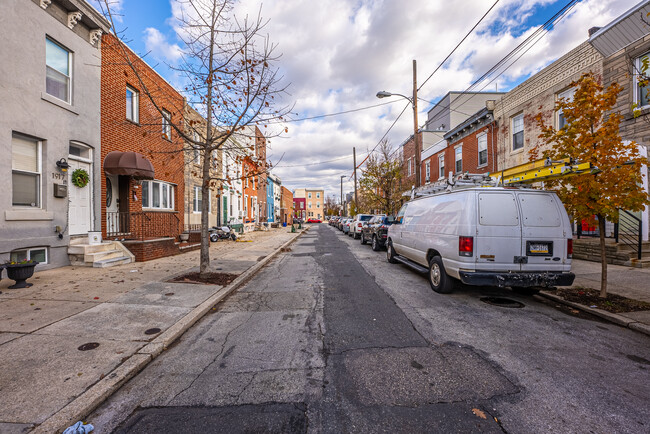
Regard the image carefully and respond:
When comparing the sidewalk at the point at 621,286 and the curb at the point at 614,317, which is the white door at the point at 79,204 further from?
the curb at the point at 614,317

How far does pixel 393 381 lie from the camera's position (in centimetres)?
300

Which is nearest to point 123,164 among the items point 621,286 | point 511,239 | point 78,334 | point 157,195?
point 157,195

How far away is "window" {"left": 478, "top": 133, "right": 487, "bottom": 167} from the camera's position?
17.0 m

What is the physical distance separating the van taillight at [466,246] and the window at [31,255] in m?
10.0

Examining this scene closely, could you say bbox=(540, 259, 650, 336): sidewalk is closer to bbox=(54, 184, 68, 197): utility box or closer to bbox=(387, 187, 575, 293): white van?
bbox=(387, 187, 575, 293): white van

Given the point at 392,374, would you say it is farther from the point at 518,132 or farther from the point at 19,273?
the point at 518,132

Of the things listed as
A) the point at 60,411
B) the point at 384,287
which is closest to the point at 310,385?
the point at 60,411

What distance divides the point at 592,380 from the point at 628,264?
26.8 feet

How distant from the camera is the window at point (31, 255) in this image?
7230 millimetres

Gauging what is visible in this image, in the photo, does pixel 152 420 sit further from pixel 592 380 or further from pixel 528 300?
pixel 528 300

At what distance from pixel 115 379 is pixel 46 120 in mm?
8297

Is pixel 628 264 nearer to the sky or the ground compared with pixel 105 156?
nearer to the ground

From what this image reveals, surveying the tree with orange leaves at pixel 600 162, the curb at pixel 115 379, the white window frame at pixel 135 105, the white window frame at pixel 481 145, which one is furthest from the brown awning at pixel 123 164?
the white window frame at pixel 481 145

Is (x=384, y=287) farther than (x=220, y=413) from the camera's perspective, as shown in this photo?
Yes
